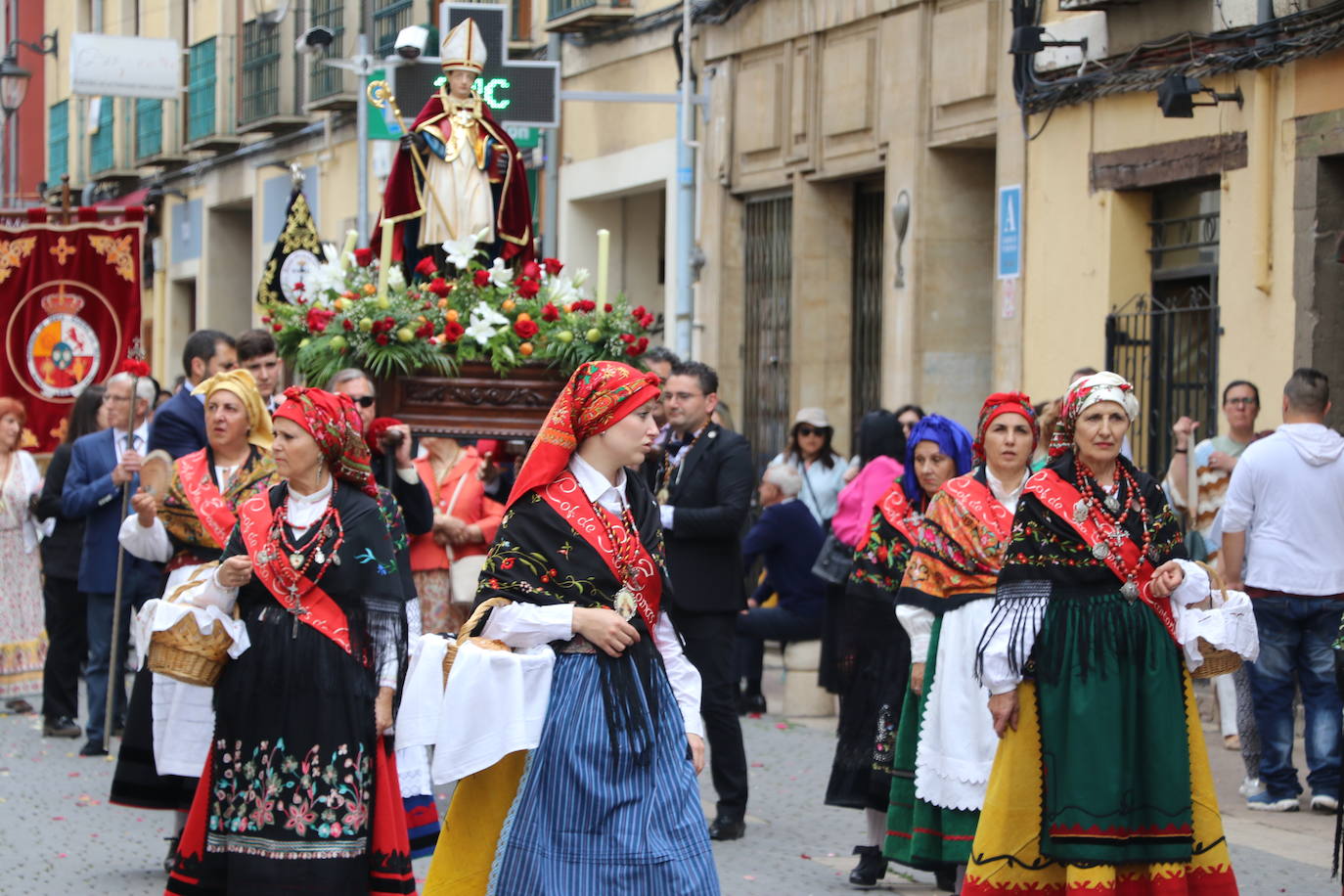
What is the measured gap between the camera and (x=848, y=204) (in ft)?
60.2

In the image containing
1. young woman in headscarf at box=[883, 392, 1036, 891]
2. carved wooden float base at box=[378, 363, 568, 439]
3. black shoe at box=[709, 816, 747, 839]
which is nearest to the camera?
young woman in headscarf at box=[883, 392, 1036, 891]

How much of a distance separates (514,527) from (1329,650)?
556 cm

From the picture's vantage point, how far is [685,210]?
64.9 feet

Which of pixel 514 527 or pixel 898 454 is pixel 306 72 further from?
pixel 514 527

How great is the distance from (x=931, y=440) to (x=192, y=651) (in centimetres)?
285

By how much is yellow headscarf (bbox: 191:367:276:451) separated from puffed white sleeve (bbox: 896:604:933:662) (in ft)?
7.99

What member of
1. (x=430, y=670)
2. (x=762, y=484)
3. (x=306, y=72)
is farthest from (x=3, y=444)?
(x=306, y=72)

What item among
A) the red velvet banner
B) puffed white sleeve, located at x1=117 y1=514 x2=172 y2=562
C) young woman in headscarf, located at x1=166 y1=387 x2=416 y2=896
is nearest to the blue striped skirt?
young woman in headscarf, located at x1=166 y1=387 x2=416 y2=896

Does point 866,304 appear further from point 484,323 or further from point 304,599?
point 304,599

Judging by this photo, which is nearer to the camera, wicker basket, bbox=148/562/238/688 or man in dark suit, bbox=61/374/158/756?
wicker basket, bbox=148/562/238/688

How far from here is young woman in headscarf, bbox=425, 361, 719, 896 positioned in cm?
591

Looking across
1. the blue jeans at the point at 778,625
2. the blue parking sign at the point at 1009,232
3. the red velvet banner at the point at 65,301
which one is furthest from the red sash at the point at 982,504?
the red velvet banner at the point at 65,301

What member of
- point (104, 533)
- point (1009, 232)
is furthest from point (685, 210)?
point (104, 533)

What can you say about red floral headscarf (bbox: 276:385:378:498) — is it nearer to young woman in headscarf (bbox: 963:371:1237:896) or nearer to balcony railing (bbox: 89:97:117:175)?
young woman in headscarf (bbox: 963:371:1237:896)
